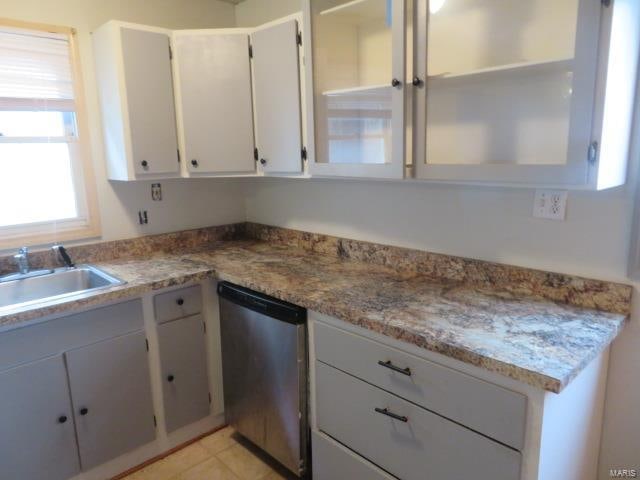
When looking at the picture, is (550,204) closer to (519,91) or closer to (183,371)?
(519,91)

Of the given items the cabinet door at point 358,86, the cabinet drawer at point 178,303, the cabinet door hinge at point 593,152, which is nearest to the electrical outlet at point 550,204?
the cabinet door hinge at point 593,152

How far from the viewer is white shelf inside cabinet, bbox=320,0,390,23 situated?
1.68 m

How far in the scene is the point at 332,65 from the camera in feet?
6.27

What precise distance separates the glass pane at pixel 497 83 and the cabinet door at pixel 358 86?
0.43 feet

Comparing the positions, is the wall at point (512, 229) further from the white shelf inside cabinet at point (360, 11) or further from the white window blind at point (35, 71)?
the white window blind at point (35, 71)

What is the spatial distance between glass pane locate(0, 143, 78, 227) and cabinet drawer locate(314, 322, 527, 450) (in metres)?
1.52

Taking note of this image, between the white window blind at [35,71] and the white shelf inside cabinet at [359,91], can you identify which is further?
the white window blind at [35,71]

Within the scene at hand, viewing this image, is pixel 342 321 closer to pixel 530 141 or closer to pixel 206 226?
pixel 530 141

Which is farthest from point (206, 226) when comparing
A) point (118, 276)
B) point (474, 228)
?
point (474, 228)

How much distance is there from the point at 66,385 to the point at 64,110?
133cm

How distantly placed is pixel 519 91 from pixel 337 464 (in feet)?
4.98

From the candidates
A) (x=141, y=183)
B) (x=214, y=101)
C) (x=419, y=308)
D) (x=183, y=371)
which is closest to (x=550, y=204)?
(x=419, y=308)

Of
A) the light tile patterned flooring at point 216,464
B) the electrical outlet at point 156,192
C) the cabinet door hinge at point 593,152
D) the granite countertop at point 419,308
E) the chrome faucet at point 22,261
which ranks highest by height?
the cabinet door hinge at point 593,152

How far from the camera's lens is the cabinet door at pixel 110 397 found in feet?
6.12
